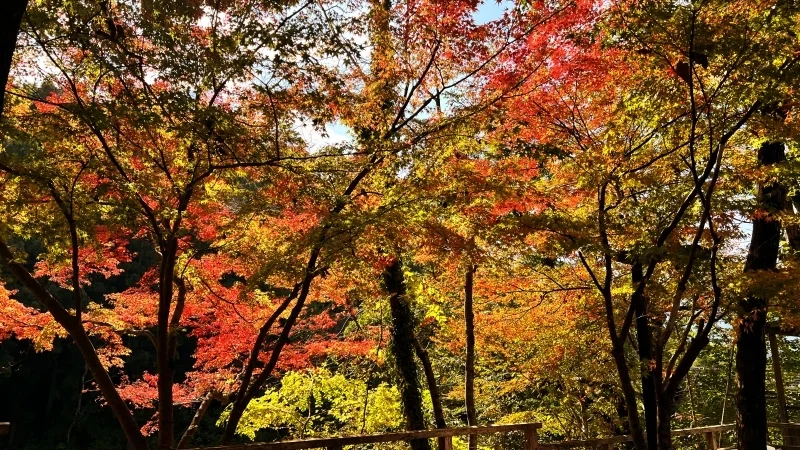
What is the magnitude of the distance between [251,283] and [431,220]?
203cm

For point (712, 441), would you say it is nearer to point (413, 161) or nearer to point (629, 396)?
point (629, 396)

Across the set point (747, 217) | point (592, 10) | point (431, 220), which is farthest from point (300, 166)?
point (747, 217)

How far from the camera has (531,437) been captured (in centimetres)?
589

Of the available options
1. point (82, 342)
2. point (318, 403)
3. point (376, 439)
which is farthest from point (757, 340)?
point (318, 403)

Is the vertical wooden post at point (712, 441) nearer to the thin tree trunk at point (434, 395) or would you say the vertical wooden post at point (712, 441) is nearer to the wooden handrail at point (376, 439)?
the thin tree trunk at point (434, 395)

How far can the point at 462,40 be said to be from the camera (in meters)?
5.95

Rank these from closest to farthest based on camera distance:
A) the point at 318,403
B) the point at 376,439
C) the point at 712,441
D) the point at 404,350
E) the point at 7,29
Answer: the point at 7,29
the point at 376,439
the point at 404,350
the point at 712,441
the point at 318,403

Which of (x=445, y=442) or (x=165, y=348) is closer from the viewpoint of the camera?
(x=445, y=442)

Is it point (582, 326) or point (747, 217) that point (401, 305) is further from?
point (747, 217)

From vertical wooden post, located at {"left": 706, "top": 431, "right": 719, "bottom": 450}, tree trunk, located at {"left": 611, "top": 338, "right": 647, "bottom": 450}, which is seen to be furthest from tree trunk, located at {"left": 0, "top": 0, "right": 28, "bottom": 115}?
vertical wooden post, located at {"left": 706, "top": 431, "right": 719, "bottom": 450}

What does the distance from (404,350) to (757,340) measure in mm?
4805

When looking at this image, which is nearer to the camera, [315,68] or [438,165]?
[315,68]

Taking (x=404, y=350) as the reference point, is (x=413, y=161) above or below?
above

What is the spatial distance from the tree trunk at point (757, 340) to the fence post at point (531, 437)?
8.94 ft
